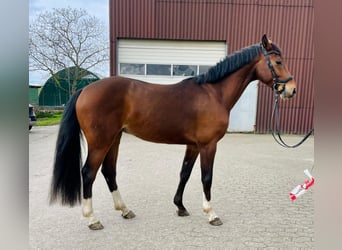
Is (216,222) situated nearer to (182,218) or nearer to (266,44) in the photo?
(182,218)

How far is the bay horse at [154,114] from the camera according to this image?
2469mm

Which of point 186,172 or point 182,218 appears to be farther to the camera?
point 186,172

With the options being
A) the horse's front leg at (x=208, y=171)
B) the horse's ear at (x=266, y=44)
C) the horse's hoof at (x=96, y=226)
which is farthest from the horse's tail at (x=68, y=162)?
the horse's ear at (x=266, y=44)

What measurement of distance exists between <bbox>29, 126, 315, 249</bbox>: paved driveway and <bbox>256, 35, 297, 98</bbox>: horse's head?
1.16 meters

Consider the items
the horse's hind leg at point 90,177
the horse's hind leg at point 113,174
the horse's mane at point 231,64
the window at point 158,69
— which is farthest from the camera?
the window at point 158,69

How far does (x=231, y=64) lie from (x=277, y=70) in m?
0.48

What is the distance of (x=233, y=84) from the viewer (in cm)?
272

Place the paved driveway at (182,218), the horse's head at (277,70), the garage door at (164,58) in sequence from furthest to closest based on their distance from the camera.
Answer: the garage door at (164,58) → the horse's head at (277,70) → the paved driveway at (182,218)

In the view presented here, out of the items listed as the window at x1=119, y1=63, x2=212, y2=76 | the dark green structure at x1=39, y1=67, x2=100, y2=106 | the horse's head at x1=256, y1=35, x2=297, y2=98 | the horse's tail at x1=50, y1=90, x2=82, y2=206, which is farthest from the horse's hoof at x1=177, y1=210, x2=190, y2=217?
the dark green structure at x1=39, y1=67, x2=100, y2=106

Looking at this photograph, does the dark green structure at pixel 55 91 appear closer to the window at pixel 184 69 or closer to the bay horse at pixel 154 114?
the window at pixel 184 69

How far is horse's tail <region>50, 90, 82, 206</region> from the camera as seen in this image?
2.48 m

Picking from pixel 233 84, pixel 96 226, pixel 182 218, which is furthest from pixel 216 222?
pixel 233 84

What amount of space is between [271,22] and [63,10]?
1149 centimetres

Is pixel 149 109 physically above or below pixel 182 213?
above
